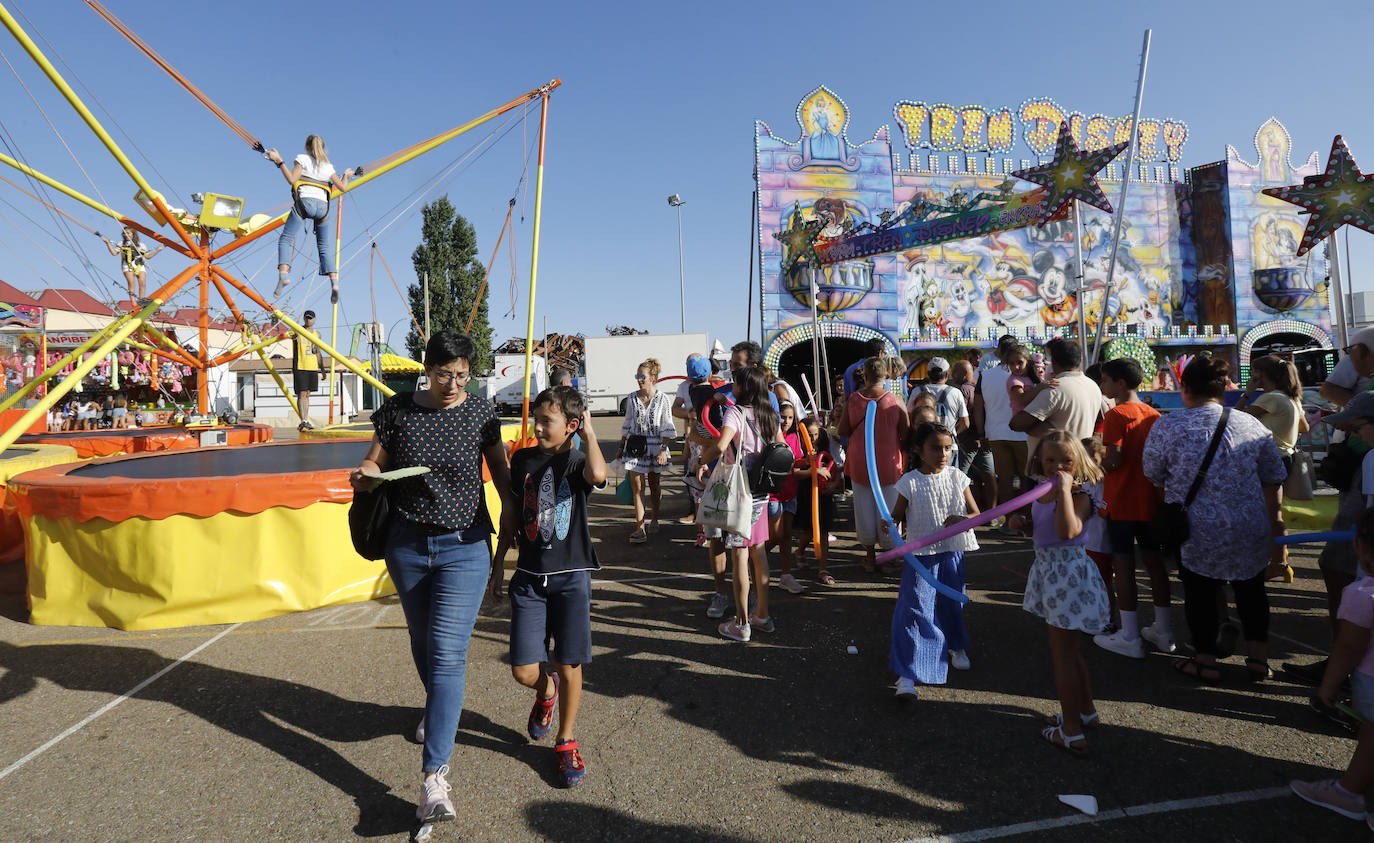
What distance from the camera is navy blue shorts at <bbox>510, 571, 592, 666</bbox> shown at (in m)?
2.77

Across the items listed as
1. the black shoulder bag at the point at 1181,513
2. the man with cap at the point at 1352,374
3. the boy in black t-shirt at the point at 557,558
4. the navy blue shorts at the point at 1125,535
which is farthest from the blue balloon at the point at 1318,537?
the boy in black t-shirt at the point at 557,558

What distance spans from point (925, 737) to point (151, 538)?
4.86m

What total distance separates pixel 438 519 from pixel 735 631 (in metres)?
2.16

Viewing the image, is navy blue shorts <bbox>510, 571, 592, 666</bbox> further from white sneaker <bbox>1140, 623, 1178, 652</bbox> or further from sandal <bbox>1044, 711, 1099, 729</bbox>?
white sneaker <bbox>1140, 623, 1178, 652</bbox>

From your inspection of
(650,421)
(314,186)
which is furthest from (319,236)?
(650,421)

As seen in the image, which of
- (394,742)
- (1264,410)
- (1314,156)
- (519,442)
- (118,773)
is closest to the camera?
(118,773)

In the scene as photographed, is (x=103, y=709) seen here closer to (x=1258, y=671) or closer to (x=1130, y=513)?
(x=1130, y=513)

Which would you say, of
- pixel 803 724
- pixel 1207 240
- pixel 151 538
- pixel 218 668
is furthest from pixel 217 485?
pixel 1207 240

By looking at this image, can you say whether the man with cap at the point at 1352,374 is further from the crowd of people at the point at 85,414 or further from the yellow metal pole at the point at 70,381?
the crowd of people at the point at 85,414

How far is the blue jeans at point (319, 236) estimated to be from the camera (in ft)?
24.8

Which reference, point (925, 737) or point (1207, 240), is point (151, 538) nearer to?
point (925, 737)

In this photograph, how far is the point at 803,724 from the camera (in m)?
3.13

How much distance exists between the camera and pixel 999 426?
6605 millimetres

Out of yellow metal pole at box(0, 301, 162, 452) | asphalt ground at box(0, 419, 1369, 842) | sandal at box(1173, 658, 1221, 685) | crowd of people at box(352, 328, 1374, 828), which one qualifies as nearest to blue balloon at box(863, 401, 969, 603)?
crowd of people at box(352, 328, 1374, 828)
